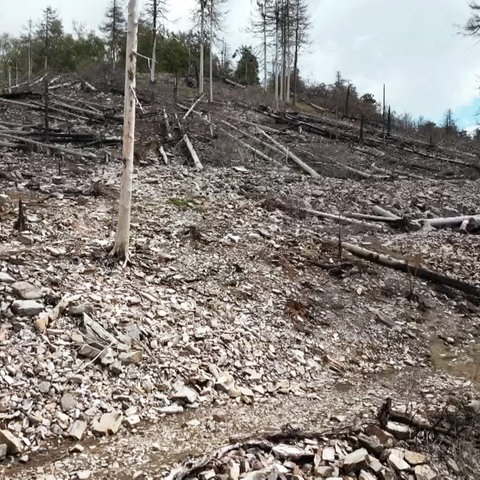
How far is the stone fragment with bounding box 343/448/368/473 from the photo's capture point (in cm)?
427

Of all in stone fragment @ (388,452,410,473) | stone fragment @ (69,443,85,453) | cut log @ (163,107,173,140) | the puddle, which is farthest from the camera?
cut log @ (163,107,173,140)

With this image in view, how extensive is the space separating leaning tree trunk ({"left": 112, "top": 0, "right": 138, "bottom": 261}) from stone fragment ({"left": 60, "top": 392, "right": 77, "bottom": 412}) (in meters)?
2.94

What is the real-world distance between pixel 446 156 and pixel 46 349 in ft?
70.7

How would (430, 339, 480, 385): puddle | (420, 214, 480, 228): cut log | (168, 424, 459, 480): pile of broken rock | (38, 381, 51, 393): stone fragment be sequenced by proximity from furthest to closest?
(420, 214, 480, 228): cut log → (430, 339, 480, 385): puddle → (38, 381, 51, 393): stone fragment → (168, 424, 459, 480): pile of broken rock

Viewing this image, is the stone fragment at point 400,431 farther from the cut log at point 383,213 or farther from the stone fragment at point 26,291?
the cut log at point 383,213

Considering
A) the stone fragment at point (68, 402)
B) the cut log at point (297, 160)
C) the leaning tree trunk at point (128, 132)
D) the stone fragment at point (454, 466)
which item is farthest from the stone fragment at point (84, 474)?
the cut log at point (297, 160)

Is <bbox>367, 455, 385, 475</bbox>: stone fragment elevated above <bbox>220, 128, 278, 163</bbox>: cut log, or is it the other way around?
<bbox>220, 128, 278, 163</bbox>: cut log

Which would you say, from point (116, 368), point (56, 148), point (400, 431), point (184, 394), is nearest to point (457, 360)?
point (400, 431)

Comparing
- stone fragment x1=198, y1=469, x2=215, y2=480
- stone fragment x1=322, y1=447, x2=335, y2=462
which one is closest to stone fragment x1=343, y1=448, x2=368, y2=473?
stone fragment x1=322, y1=447, x2=335, y2=462

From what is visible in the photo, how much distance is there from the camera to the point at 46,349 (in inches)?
202

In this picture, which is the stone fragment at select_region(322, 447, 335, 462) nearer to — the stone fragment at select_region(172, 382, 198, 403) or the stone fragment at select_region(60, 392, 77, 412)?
the stone fragment at select_region(172, 382, 198, 403)

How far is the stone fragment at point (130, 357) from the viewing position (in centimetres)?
534

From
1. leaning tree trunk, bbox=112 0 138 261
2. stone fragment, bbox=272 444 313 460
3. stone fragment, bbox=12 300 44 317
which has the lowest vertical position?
stone fragment, bbox=272 444 313 460

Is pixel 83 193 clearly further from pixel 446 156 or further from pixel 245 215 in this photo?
pixel 446 156
